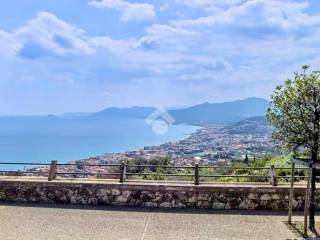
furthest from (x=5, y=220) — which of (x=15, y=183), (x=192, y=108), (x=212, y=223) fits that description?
(x=192, y=108)

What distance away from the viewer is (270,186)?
11930 millimetres

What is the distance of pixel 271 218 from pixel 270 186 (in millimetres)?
1331

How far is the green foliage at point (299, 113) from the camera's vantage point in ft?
30.4

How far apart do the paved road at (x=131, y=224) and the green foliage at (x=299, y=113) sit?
→ 2017 mm

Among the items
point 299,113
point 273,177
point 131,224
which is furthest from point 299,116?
point 131,224

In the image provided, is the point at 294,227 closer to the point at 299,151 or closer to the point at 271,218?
the point at 271,218

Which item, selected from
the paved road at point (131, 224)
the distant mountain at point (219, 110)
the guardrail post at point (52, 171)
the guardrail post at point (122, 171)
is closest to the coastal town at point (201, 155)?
the guardrail post at point (52, 171)

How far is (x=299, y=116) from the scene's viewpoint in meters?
9.38

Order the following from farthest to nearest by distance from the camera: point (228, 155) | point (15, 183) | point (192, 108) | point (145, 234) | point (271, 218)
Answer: point (192, 108), point (228, 155), point (15, 183), point (271, 218), point (145, 234)

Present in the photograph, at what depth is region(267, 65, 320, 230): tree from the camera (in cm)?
927

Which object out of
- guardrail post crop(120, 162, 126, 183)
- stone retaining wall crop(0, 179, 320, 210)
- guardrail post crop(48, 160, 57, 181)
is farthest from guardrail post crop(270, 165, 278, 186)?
guardrail post crop(48, 160, 57, 181)

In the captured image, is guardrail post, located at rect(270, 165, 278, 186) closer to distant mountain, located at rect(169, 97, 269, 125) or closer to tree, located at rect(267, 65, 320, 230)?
tree, located at rect(267, 65, 320, 230)

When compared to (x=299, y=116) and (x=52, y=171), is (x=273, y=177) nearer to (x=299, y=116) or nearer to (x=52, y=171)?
(x=299, y=116)

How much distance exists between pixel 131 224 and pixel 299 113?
15.0 ft
